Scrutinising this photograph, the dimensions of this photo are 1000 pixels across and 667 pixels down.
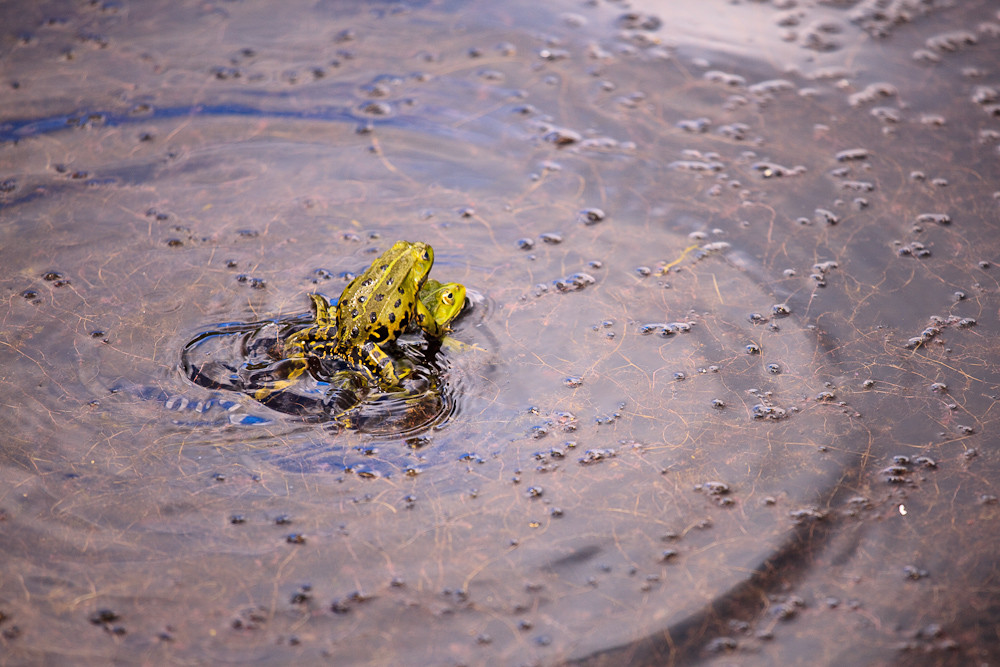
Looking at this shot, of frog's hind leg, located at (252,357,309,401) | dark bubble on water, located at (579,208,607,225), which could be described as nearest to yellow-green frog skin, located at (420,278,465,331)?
frog's hind leg, located at (252,357,309,401)

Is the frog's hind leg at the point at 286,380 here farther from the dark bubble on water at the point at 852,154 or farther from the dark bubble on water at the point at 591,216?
the dark bubble on water at the point at 852,154

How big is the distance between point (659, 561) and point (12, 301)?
267 centimetres

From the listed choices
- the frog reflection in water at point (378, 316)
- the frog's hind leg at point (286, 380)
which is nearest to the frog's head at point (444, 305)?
the frog reflection in water at point (378, 316)

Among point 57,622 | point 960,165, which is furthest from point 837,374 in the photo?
point 57,622

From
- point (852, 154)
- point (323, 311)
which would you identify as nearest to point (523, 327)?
point (323, 311)

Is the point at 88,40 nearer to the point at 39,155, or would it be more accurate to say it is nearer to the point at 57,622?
the point at 39,155

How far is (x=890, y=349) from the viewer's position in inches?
131

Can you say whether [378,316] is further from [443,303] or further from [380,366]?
[443,303]

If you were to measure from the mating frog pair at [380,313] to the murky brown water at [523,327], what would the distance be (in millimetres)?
162

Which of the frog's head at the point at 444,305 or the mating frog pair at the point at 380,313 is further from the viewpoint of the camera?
the frog's head at the point at 444,305

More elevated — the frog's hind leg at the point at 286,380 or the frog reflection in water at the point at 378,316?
the frog reflection in water at the point at 378,316

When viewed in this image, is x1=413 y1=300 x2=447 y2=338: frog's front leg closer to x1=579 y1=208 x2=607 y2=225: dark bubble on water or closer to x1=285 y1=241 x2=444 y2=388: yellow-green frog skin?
x1=285 y1=241 x2=444 y2=388: yellow-green frog skin

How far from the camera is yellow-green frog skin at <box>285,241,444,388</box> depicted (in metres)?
3.11

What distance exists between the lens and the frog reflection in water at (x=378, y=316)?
122 inches
